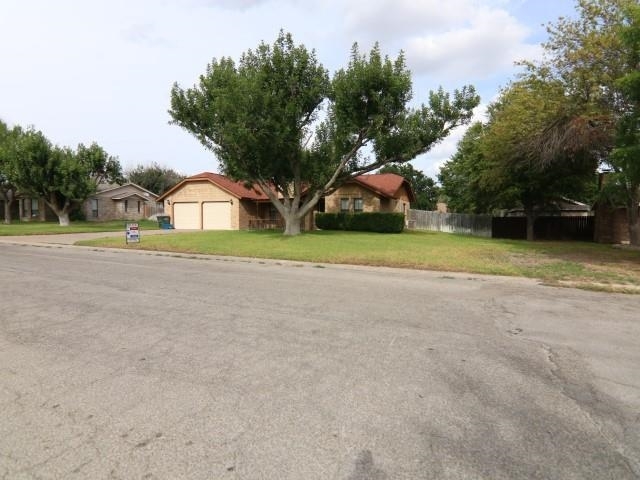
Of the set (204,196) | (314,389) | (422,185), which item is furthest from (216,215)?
(422,185)

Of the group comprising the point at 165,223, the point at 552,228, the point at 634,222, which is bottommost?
the point at 552,228

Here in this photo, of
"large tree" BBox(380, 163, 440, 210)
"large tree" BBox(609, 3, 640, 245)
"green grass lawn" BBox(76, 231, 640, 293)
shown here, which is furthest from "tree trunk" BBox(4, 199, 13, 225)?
"large tree" BBox(380, 163, 440, 210)

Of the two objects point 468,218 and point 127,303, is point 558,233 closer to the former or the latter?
point 468,218

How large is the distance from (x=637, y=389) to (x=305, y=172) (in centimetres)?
2001

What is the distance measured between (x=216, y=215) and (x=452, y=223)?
2005 cm

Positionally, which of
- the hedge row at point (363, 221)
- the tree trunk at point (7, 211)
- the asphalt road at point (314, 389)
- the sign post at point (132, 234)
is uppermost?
the tree trunk at point (7, 211)

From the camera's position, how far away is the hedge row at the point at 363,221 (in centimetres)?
2930

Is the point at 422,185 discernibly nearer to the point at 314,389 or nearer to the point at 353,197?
the point at 353,197

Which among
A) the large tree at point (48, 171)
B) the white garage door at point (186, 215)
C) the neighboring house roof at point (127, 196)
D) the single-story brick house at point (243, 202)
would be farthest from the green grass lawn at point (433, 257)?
the neighboring house roof at point (127, 196)

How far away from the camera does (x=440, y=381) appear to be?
403 cm

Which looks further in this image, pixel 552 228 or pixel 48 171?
pixel 48 171

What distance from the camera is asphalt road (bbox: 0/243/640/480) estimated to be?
2748mm

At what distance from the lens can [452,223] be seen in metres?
37.2

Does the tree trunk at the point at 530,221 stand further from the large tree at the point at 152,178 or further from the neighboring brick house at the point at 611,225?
the large tree at the point at 152,178
